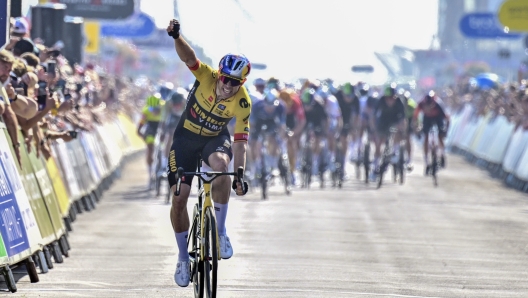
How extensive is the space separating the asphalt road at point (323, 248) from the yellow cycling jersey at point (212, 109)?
135cm

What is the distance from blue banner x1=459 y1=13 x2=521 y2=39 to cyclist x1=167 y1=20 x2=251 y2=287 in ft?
127

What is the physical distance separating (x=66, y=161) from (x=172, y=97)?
4.66 m

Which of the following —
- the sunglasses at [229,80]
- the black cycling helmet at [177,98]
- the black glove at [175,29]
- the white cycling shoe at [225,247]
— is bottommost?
the black cycling helmet at [177,98]

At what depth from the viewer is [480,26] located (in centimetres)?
4878

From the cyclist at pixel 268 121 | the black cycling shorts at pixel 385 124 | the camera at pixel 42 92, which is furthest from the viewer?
the black cycling shorts at pixel 385 124

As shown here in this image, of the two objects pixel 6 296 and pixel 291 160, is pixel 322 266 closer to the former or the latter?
pixel 6 296

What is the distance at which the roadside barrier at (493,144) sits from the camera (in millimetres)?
26578

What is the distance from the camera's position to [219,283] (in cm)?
1177

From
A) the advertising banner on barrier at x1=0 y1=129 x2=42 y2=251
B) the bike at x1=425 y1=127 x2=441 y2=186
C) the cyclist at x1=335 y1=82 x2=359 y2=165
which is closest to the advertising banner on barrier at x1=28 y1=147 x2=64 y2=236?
the advertising banner on barrier at x1=0 y1=129 x2=42 y2=251

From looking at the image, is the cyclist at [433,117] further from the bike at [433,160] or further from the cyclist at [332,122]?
the cyclist at [332,122]

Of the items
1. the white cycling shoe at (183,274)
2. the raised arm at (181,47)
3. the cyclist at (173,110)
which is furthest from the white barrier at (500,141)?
the white cycling shoe at (183,274)

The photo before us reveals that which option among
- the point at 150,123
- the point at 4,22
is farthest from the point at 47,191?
the point at 150,123

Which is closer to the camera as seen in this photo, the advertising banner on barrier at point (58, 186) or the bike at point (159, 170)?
the advertising banner on barrier at point (58, 186)

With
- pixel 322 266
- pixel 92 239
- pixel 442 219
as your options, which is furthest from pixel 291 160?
pixel 322 266
